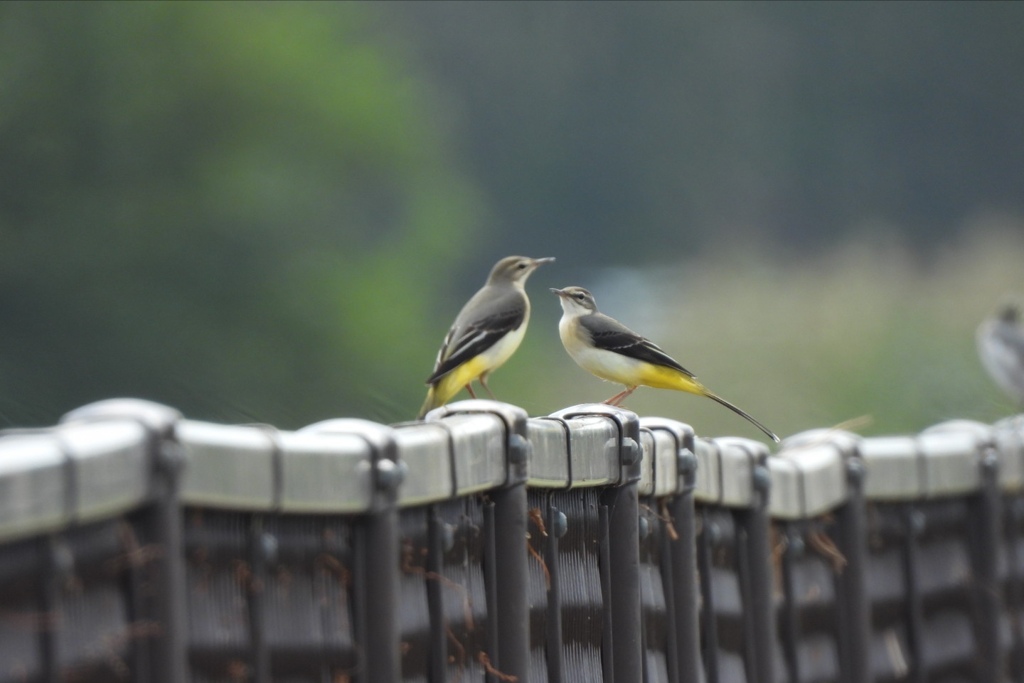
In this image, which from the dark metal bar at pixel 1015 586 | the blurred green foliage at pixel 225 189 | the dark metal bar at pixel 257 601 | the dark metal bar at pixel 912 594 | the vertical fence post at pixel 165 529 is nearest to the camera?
the vertical fence post at pixel 165 529

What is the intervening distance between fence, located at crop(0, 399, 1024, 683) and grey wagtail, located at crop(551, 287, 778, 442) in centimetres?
211

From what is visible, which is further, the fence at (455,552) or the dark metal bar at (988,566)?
the dark metal bar at (988,566)

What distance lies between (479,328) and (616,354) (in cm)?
87

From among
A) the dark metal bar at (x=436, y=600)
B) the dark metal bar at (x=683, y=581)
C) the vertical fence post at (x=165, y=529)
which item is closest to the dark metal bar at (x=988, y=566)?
the dark metal bar at (x=683, y=581)

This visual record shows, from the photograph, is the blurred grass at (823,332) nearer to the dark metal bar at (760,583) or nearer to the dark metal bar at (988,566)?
the dark metal bar at (988,566)

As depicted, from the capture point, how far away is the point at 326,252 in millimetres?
39125

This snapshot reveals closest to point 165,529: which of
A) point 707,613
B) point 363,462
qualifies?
point 363,462

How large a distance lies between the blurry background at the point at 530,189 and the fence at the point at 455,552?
8.19 meters

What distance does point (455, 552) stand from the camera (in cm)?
345

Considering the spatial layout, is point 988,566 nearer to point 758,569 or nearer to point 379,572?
point 758,569

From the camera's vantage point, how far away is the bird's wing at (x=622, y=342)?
8.61m

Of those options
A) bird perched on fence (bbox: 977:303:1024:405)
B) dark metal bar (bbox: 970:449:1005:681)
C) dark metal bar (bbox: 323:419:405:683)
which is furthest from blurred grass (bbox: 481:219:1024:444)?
dark metal bar (bbox: 323:419:405:683)

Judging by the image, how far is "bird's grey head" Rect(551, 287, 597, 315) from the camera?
29.8 ft

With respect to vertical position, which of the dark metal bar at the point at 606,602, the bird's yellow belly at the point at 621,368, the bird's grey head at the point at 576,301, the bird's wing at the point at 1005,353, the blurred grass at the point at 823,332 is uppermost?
the blurred grass at the point at 823,332
